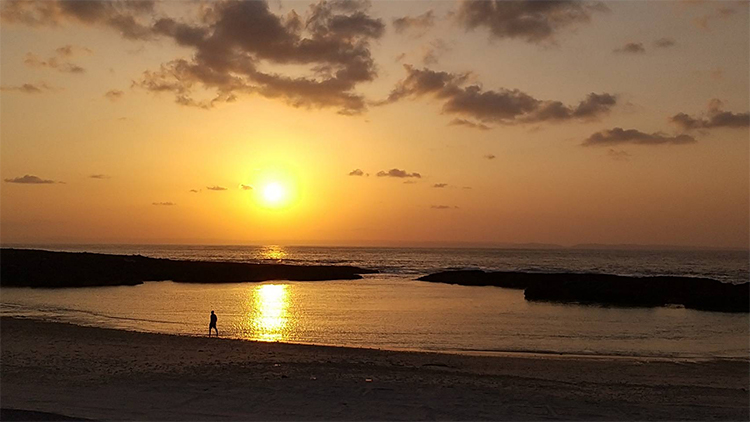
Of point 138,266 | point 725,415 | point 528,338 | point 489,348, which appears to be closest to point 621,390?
point 725,415

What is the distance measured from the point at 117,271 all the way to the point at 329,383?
62302mm

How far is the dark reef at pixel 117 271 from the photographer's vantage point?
203 ft

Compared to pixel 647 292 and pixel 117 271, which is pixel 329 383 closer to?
pixel 647 292

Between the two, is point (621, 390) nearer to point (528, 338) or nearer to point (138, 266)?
point (528, 338)

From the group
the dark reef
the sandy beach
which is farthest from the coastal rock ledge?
the dark reef

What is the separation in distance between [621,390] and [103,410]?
598 inches

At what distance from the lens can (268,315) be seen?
40000 mm

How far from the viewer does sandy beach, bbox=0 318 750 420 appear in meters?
14.6

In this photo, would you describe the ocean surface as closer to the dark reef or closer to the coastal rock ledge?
the coastal rock ledge

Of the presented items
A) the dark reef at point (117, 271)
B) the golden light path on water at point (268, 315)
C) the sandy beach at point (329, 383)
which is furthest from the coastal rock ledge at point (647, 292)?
the dark reef at point (117, 271)

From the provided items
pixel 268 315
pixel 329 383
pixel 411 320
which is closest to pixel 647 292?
pixel 411 320

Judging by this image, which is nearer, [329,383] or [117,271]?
[329,383]

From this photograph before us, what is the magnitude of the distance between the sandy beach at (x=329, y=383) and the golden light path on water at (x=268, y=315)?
4919 millimetres

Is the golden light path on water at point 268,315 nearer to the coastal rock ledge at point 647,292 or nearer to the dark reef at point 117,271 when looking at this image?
the dark reef at point 117,271
